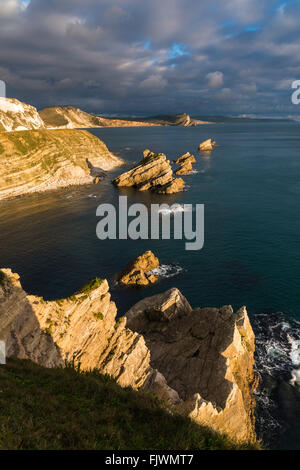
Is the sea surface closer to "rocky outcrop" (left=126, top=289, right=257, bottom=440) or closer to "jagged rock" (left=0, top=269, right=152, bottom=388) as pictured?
"rocky outcrop" (left=126, top=289, right=257, bottom=440)

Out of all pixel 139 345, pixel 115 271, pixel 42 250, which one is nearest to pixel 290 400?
pixel 139 345

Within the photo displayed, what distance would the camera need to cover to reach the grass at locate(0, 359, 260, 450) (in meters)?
11.9

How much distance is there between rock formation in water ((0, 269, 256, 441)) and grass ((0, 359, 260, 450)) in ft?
15.1

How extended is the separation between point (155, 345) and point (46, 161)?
4903 inches

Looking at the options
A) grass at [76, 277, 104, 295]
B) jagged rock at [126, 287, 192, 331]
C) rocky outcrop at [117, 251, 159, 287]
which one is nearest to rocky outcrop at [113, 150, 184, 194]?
rocky outcrop at [117, 251, 159, 287]

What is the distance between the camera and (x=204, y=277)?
55.4 metres

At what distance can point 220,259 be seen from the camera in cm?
6169

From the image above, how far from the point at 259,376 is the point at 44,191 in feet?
375

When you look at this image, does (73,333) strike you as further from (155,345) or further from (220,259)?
(220,259)

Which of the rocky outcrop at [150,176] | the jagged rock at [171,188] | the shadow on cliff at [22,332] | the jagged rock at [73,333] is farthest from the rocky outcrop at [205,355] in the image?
the rocky outcrop at [150,176]

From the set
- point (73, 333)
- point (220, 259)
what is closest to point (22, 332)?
point (73, 333)

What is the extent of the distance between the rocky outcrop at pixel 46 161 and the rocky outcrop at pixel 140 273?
8002 cm
